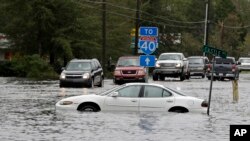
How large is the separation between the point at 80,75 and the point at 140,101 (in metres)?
17.1

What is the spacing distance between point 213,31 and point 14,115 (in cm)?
11059

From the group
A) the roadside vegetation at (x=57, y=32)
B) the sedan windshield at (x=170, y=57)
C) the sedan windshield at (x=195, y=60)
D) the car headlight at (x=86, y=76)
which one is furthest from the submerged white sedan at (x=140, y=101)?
the sedan windshield at (x=195, y=60)

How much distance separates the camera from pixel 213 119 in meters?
22.8

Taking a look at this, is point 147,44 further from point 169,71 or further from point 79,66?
point 169,71

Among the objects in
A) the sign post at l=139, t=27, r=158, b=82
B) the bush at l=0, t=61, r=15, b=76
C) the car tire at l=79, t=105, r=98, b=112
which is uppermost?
the sign post at l=139, t=27, r=158, b=82

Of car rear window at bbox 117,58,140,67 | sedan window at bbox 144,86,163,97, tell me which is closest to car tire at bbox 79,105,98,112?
sedan window at bbox 144,86,163,97

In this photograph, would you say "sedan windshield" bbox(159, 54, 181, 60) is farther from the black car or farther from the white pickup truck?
the black car

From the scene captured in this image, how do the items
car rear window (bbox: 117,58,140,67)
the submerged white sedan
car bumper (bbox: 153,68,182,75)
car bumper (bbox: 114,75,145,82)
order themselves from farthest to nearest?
car bumper (bbox: 153,68,182,75) → car rear window (bbox: 117,58,140,67) → car bumper (bbox: 114,75,145,82) → the submerged white sedan

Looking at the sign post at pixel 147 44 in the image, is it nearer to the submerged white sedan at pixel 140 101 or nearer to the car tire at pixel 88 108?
the submerged white sedan at pixel 140 101

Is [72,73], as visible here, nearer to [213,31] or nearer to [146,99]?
[146,99]

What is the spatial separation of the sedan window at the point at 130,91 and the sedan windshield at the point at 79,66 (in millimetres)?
17391

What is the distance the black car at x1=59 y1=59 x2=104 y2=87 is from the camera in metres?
40.0

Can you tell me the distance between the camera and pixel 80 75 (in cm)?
4022

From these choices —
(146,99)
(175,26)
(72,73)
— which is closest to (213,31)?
(175,26)
